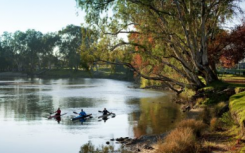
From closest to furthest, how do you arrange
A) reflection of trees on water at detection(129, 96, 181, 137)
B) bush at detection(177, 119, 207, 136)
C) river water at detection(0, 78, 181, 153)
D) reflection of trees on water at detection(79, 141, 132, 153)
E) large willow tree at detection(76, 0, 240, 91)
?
bush at detection(177, 119, 207, 136) → reflection of trees on water at detection(79, 141, 132, 153) → river water at detection(0, 78, 181, 153) → reflection of trees on water at detection(129, 96, 181, 137) → large willow tree at detection(76, 0, 240, 91)

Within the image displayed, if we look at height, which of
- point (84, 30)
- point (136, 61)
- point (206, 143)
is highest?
point (84, 30)

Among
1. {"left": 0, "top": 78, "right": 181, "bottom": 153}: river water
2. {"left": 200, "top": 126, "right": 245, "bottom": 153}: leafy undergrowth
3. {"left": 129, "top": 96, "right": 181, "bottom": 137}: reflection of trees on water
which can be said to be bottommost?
{"left": 0, "top": 78, "right": 181, "bottom": 153}: river water

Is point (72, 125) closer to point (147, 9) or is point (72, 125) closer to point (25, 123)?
point (25, 123)


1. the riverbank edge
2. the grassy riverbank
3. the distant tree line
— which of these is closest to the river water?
the riverbank edge

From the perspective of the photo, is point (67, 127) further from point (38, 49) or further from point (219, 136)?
point (38, 49)

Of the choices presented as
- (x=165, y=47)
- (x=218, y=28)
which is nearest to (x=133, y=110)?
(x=165, y=47)

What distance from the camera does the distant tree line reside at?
147 metres

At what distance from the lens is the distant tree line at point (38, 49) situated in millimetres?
147250

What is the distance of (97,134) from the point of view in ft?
83.6

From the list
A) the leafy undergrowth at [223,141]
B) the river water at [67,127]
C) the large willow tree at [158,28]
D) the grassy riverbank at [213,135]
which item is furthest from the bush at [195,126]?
the large willow tree at [158,28]

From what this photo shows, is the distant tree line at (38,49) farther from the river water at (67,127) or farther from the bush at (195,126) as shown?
the bush at (195,126)

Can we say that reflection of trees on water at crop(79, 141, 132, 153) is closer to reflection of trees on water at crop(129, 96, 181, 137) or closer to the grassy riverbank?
the grassy riverbank

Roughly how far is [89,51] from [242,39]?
18094 millimetres

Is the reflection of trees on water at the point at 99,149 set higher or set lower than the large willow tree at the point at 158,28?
lower
